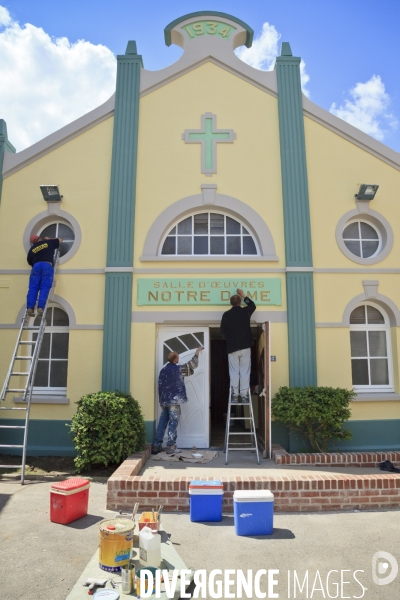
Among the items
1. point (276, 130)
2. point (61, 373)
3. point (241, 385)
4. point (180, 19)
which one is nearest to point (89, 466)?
point (61, 373)

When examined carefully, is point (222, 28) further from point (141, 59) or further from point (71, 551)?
point (71, 551)

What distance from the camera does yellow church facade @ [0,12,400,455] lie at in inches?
350

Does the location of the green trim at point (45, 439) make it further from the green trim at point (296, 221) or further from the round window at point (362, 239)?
the round window at point (362, 239)

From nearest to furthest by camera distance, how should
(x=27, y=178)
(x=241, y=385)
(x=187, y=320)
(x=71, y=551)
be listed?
1. (x=71, y=551)
2. (x=241, y=385)
3. (x=187, y=320)
4. (x=27, y=178)

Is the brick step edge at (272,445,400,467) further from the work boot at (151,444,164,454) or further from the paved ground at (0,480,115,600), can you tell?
the paved ground at (0,480,115,600)

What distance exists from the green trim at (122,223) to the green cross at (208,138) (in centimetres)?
117

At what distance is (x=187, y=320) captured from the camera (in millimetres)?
8984

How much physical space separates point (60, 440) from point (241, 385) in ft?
11.6

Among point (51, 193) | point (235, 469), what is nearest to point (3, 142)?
point (51, 193)

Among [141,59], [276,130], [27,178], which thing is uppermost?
[141,59]

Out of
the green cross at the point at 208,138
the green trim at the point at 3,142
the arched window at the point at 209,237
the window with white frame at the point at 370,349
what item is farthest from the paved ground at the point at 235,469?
the green trim at the point at 3,142

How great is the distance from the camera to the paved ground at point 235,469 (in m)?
7.03

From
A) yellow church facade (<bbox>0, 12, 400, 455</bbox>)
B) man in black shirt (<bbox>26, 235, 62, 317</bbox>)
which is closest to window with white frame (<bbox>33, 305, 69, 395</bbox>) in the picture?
yellow church facade (<bbox>0, 12, 400, 455</bbox>)

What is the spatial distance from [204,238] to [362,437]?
484cm
